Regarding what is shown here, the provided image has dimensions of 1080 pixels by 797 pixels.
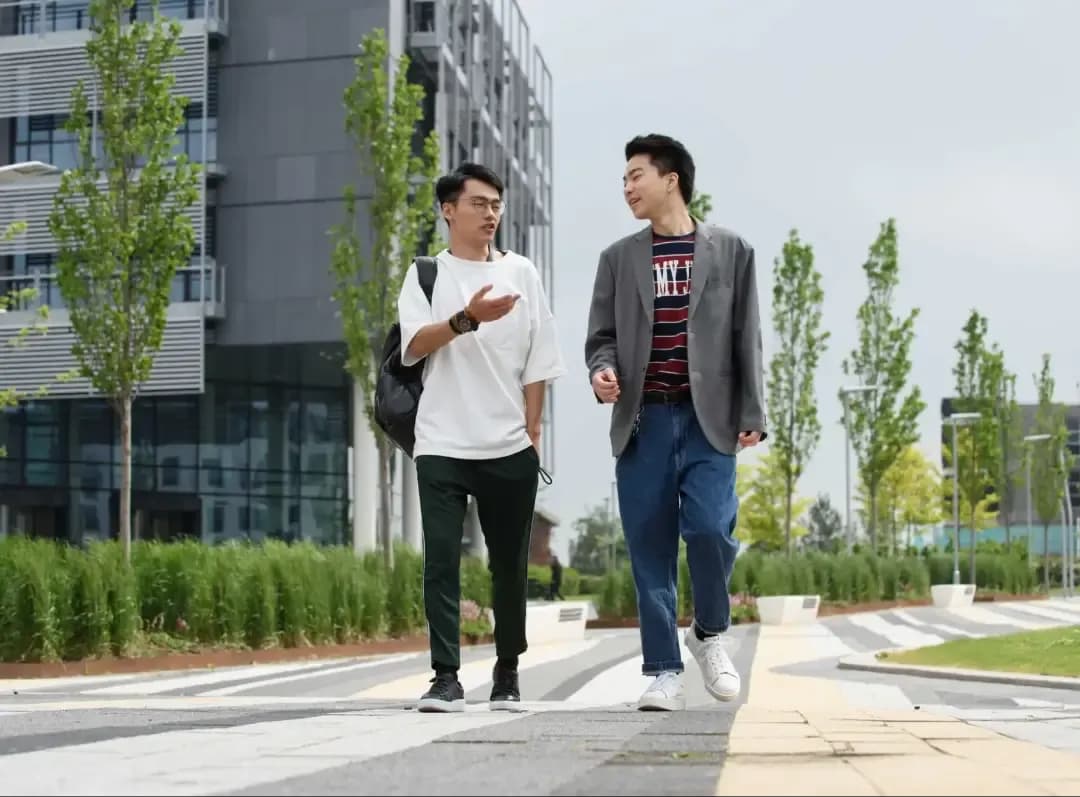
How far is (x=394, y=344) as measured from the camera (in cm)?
664

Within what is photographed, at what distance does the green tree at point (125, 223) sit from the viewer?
19453 millimetres

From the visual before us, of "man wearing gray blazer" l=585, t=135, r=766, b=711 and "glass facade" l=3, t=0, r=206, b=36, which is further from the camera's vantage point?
"glass facade" l=3, t=0, r=206, b=36

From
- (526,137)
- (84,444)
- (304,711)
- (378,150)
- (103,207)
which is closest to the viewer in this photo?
(304,711)

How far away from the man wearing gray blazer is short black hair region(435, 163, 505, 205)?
530 millimetres

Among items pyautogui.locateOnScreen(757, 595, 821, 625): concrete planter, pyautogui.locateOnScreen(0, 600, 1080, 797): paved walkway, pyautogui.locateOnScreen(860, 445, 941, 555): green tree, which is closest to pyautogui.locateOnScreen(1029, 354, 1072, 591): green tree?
pyautogui.locateOnScreen(860, 445, 941, 555): green tree

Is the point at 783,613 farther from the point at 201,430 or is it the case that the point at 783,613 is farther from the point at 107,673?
the point at 107,673

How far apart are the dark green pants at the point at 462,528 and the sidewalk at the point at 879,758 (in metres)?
1.03

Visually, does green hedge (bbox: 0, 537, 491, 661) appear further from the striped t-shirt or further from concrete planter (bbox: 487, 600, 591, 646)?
the striped t-shirt

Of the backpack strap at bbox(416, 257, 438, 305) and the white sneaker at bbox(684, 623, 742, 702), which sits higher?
the backpack strap at bbox(416, 257, 438, 305)

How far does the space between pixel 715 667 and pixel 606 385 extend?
1.16 m

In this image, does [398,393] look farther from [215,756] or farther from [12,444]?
[12,444]

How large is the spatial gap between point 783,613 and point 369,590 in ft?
48.3

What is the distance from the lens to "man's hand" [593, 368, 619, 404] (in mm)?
6246

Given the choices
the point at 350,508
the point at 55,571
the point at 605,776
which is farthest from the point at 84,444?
the point at 605,776
